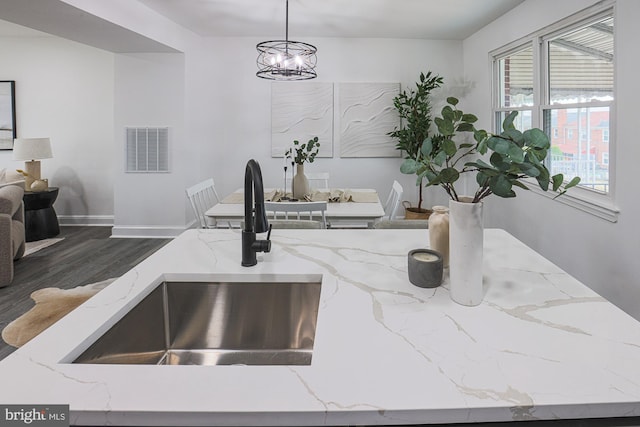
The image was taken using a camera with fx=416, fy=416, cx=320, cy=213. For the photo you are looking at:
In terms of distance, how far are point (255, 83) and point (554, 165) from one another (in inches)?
145

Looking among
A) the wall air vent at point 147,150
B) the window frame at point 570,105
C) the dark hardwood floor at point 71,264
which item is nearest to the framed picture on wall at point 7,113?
the dark hardwood floor at point 71,264

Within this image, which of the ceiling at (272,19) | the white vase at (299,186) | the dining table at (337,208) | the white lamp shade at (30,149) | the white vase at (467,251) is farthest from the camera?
the white lamp shade at (30,149)

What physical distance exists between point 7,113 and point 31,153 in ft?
3.82

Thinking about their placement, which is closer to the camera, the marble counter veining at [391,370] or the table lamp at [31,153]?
the marble counter veining at [391,370]

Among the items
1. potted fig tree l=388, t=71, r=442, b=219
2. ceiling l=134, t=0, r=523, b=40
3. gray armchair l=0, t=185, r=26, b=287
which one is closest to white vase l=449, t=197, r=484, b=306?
ceiling l=134, t=0, r=523, b=40

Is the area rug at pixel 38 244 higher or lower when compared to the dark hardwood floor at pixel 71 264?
higher

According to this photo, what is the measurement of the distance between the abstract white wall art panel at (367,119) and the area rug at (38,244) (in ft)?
12.1

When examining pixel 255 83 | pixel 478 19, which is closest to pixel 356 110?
pixel 255 83

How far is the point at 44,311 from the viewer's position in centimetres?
300

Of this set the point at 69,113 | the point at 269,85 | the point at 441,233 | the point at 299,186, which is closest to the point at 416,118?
the point at 269,85

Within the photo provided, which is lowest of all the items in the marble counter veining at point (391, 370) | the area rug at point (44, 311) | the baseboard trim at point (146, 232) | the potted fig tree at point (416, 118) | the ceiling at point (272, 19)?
the area rug at point (44, 311)

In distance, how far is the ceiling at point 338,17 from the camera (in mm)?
3906

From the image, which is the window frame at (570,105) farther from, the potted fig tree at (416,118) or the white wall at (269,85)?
the white wall at (269,85)

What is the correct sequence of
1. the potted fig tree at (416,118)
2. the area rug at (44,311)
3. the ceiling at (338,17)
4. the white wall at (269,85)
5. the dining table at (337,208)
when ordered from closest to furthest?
the area rug at (44,311) → the dining table at (337,208) → the ceiling at (338,17) → the potted fig tree at (416,118) → the white wall at (269,85)
